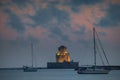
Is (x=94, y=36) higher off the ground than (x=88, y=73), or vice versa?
(x=94, y=36)

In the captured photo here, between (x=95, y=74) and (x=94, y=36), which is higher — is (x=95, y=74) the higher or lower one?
the lower one

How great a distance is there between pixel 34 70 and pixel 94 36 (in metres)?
24.8

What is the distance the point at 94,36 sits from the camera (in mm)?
49844

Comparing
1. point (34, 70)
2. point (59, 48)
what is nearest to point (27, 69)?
point (34, 70)

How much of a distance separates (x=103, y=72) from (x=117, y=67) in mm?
42030

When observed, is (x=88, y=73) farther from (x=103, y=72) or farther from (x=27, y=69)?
(x=27, y=69)

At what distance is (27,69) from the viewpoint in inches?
2872

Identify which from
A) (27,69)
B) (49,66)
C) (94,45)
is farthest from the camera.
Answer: (49,66)

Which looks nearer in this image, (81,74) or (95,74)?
(95,74)

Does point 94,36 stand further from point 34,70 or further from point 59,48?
point 59,48

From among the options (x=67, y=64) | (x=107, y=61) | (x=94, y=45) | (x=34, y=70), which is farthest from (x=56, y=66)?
(x=94, y=45)

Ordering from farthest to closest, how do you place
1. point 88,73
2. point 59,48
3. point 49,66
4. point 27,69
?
point 49,66 < point 59,48 < point 27,69 < point 88,73

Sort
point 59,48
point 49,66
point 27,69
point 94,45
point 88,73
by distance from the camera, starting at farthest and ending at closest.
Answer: point 49,66 → point 59,48 → point 27,69 → point 88,73 → point 94,45

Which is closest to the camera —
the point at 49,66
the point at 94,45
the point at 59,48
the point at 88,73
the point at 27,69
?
the point at 94,45
